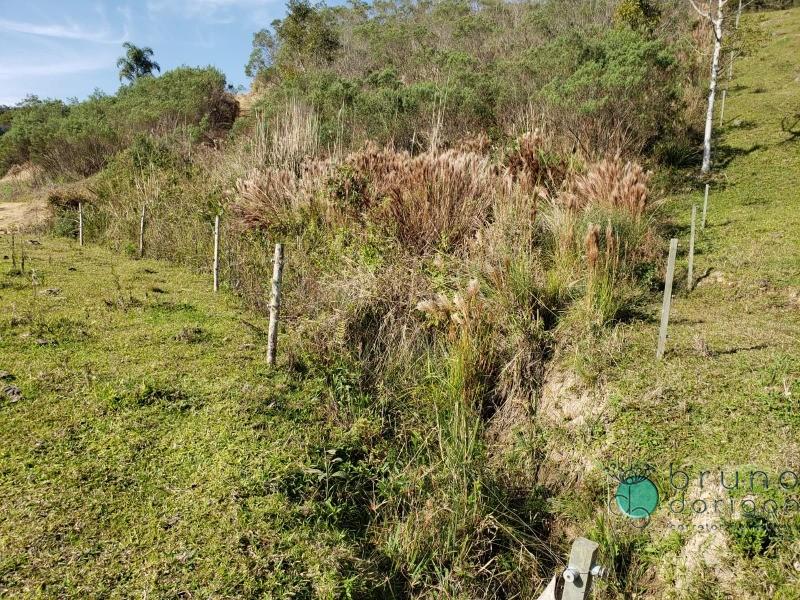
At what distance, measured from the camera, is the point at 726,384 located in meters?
3.87

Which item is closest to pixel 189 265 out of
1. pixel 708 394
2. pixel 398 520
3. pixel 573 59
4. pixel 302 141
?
pixel 302 141

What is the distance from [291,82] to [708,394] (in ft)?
52.4

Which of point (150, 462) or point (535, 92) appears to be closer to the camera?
point (150, 462)

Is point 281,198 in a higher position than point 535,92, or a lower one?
lower

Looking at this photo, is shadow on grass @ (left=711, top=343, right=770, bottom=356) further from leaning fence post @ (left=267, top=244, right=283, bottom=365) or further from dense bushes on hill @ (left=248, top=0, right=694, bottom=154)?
dense bushes on hill @ (left=248, top=0, right=694, bottom=154)

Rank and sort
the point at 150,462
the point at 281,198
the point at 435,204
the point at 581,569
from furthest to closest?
the point at 281,198 → the point at 435,204 → the point at 150,462 → the point at 581,569

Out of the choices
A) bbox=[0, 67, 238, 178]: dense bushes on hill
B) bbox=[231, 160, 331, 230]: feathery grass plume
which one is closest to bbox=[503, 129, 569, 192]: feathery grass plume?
bbox=[231, 160, 331, 230]: feathery grass plume

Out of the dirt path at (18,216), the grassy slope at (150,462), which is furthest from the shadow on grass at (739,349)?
the dirt path at (18,216)

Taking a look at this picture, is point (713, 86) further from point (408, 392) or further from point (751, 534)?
point (751, 534)

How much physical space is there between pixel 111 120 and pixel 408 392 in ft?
74.9

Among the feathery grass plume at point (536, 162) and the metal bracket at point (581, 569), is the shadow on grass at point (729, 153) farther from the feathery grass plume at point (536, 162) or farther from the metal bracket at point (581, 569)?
the metal bracket at point (581, 569)

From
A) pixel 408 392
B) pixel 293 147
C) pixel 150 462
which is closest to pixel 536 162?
pixel 293 147

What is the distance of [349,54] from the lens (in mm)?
24422

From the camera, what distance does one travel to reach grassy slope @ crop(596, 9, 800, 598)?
8.96 ft
